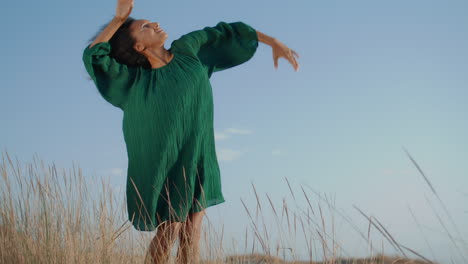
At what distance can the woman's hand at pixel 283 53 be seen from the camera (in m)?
3.21

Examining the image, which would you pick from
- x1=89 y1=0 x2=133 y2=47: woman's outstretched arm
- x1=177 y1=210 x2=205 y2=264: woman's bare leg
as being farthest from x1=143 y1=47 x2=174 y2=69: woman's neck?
x1=177 y1=210 x2=205 y2=264: woman's bare leg

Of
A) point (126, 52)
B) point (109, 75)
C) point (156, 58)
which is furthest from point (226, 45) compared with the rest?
point (109, 75)

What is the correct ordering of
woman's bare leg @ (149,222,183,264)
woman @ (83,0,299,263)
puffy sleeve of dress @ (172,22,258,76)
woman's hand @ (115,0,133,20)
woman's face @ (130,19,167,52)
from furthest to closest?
puffy sleeve of dress @ (172,22,258,76)
woman's face @ (130,19,167,52)
woman's hand @ (115,0,133,20)
woman @ (83,0,299,263)
woman's bare leg @ (149,222,183,264)

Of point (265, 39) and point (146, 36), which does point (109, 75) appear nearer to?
point (146, 36)

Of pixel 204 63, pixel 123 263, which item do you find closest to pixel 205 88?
pixel 204 63

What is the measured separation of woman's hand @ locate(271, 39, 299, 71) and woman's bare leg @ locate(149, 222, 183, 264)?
1.40m

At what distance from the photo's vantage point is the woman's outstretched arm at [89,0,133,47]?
8.54ft

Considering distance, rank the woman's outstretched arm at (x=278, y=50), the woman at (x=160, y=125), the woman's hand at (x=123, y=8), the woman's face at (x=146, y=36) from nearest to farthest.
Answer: the woman at (x=160, y=125) → the woman's hand at (x=123, y=8) → the woman's face at (x=146, y=36) → the woman's outstretched arm at (x=278, y=50)

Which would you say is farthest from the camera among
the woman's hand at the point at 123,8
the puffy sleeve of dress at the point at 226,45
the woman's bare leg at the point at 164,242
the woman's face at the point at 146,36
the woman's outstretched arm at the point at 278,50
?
the woman's outstretched arm at the point at 278,50

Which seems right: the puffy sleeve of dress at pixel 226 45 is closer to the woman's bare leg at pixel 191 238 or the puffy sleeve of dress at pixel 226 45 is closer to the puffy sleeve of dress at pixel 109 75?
the puffy sleeve of dress at pixel 109 75

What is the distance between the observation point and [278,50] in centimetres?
323

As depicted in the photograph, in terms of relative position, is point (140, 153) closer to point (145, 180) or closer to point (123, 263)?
point (145, 180)

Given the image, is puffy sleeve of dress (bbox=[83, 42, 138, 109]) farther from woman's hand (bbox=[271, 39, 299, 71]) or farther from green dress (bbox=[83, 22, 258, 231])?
woman's hand (bbox=[271, 39, 299, 71])

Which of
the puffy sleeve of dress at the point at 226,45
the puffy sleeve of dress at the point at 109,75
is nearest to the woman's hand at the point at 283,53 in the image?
the puffy sleeve of dress at the point at 226,45
